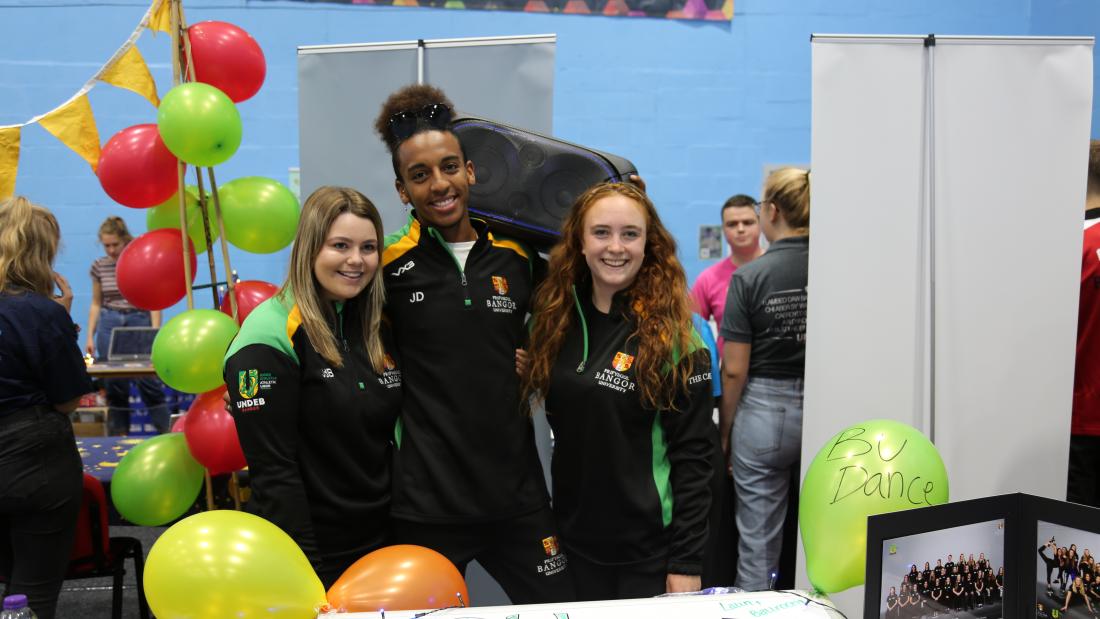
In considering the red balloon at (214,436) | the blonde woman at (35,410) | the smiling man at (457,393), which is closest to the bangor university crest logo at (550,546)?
the smiling man at (457,393)

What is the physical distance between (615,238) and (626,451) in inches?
17.6

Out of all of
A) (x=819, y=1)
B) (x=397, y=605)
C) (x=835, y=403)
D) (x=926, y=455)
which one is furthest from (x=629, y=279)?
(x=819, y=1)

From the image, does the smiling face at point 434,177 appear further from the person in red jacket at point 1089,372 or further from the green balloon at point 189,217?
the person in red jacket at point 1089,372

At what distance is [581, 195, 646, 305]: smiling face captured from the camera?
1.80 m

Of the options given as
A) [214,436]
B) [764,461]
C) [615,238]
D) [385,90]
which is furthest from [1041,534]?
[385,90]

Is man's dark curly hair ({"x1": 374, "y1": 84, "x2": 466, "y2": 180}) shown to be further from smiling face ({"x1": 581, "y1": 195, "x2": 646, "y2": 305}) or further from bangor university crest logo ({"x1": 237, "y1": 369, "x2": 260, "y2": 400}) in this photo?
bangor university crest logo ({"x1": 237, "y1": 369, "x2": 260, "y2": 400})

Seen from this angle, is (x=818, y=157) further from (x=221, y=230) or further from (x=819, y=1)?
(x=819, y=1)

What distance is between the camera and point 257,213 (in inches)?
91.1

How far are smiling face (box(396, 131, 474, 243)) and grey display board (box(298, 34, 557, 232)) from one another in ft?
2.63

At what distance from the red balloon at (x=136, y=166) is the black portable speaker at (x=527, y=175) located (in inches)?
30.6

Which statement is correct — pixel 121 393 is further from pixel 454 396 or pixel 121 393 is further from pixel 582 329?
pixel 582 329

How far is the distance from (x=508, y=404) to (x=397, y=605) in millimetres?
625

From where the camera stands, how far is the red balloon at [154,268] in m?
2.25

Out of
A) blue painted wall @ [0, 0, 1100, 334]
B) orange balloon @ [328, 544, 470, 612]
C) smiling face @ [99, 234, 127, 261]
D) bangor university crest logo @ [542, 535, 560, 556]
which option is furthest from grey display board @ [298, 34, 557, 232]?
smiling face @ [99, 234, 127, 261]
